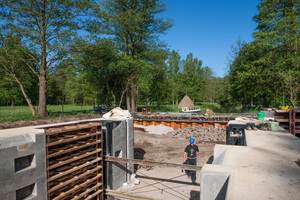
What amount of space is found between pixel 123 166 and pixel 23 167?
426cm

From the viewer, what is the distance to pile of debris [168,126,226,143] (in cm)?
1639

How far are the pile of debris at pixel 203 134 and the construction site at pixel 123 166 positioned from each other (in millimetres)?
5247

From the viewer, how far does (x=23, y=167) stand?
4609 millimetres

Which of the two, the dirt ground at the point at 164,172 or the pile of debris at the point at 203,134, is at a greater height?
the pile of debris at the point at 203,134

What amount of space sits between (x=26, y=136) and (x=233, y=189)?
14.9ft

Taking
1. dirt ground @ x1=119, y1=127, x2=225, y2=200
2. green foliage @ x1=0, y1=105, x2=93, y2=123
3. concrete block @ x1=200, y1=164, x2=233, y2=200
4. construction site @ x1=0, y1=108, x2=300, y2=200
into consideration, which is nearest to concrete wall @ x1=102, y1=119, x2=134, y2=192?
construction site @ x1=0, y1=108, x2=300, y2=200

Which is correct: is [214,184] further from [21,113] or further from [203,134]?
[21,113]

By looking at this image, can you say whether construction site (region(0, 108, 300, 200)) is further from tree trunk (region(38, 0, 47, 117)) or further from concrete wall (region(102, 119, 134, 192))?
tree trunk (region(38, 0, 47, 117))

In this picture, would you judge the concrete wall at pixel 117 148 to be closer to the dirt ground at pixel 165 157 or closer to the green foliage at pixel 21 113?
the dirt ground at pixel 165 157

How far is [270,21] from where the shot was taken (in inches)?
931

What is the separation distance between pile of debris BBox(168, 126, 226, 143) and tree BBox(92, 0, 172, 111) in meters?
13.9

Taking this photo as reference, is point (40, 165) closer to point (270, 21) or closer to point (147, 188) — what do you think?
point (147, 188)

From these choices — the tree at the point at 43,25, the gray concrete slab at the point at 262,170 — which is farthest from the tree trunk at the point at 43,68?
the gray concrete slab at the point at 262,170

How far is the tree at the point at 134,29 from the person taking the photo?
29.3 m
